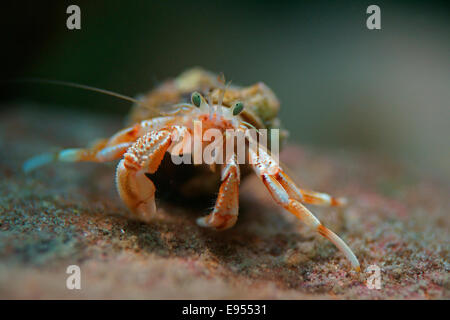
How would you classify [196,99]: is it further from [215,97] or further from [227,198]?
[227,198]

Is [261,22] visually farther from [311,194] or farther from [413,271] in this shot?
[413,271]

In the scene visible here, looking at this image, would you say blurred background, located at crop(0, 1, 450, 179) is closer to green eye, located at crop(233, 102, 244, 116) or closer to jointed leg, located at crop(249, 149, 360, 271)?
green eye, located at crop(233, 102, 244, 116)

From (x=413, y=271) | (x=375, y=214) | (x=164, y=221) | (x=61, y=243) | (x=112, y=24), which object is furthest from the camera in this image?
(x=112, y=24)

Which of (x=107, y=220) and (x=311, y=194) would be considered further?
(x=311, y=194)

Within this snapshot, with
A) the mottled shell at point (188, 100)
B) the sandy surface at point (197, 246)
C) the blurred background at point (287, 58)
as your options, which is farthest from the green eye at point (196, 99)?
the blurred background at point (287, 58)

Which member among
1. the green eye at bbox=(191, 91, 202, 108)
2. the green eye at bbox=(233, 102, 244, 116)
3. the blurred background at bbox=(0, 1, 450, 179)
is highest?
the blurred background at bbox=(0, 1, 450, 179)

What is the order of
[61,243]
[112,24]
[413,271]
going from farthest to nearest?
[112,24] → [413,271] → [61,243]

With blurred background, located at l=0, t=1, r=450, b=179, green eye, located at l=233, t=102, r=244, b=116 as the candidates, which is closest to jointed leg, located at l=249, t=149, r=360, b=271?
green eye, located at l=233, t=102, r=244, b=116

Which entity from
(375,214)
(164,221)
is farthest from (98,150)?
(375,214)
